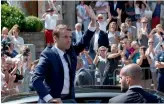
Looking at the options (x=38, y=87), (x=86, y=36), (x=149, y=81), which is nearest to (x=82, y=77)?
(x=149, y=81)

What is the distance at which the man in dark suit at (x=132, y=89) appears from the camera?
5578mm

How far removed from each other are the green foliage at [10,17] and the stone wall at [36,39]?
12.4 inches

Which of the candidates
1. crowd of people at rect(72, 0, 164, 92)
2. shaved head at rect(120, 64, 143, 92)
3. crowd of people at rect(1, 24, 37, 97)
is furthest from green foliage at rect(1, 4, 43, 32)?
shaved head at rect(120, 64, 143, 92)

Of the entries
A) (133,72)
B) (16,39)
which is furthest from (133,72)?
(16,39)

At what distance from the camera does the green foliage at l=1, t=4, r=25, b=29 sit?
53.5 feet

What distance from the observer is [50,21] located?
55.3ft

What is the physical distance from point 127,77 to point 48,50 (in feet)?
3.57

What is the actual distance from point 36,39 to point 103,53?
13.9ft

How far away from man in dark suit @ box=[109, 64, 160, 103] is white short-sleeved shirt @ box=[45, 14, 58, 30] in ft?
36.3

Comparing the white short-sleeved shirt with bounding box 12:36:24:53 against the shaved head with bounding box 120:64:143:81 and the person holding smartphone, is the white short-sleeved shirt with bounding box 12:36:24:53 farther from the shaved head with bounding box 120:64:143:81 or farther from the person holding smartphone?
the shaved head with bounding box 120:64:143:81

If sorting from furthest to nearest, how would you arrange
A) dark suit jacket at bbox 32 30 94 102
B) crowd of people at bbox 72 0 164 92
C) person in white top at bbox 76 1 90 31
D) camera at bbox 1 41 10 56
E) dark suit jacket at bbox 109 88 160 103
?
person in white top at bbox 76 1 90 31 → camera at bbox 1 41 10 56 → crowd of people at bbox 72 0 164 92 → dark suit jacket at bbox 32 30 94 102 → dark suit jacket at bbox 109 88 160 103

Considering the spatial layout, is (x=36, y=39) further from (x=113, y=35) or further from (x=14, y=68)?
(x=14, y=68)

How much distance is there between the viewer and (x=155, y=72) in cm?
1248

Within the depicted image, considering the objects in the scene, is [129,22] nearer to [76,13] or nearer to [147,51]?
[76,13]
